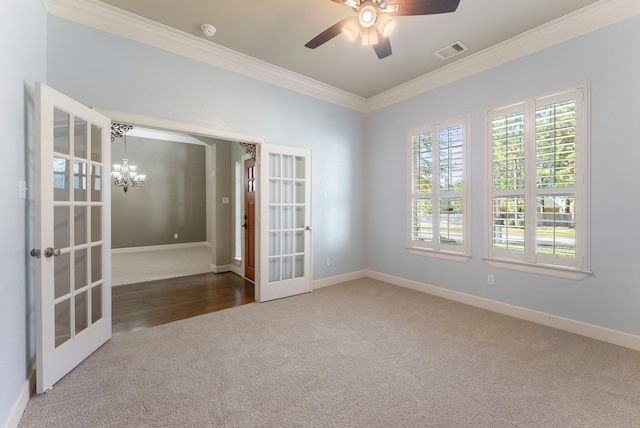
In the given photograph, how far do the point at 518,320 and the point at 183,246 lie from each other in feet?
28.1

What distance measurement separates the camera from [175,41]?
3.05 m

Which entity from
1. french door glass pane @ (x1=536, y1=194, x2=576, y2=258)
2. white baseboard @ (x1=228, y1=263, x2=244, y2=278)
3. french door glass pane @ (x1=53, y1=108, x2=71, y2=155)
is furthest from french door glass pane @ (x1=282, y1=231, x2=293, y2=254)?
french door glass pane @ (x1=536, y1=194, x2=576, y2=258)

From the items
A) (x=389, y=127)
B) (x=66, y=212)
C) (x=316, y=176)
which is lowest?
(x=66, y=212)

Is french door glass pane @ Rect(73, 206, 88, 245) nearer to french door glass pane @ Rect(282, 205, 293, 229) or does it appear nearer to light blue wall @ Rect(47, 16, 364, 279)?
light blue wall @ Rect(47, 16, 364, 279)

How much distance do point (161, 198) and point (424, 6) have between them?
27.9 feet

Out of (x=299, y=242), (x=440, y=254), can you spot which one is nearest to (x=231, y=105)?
(x=299, y=242)

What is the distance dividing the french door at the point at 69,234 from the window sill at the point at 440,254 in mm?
3872

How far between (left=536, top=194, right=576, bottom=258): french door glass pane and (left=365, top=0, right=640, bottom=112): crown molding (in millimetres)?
1648

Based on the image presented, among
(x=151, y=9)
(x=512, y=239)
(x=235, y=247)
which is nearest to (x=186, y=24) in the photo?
(x=151, y=9)

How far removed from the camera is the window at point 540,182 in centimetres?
277

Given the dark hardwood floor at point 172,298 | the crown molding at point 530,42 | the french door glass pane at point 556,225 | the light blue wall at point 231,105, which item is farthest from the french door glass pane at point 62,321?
the crown molding at point 530,42

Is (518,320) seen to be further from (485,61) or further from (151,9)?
(151,9)

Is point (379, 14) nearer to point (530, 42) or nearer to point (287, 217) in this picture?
point (530, 42)

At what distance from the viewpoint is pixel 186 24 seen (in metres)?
2.88
